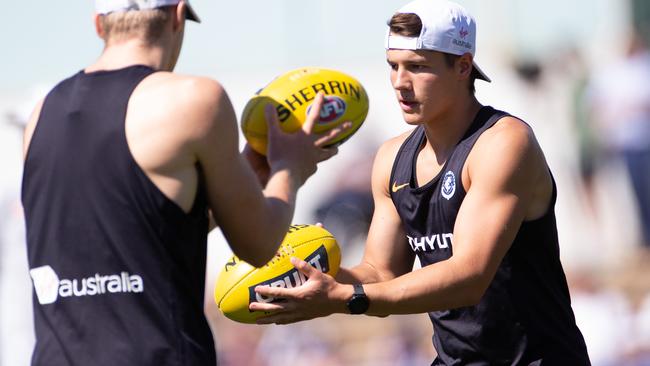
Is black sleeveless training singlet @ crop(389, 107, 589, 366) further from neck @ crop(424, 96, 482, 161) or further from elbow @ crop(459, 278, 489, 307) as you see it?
elbow @ crop(459, 278, 489, 307)

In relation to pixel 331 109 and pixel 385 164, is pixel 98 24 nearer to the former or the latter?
pixel 331 109

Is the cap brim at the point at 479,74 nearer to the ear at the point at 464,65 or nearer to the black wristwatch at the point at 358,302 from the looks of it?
the ear at the point at 464,65

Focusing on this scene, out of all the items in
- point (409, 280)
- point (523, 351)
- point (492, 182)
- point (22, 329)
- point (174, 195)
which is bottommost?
point (22, 329)

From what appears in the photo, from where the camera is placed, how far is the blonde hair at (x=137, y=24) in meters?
4.29

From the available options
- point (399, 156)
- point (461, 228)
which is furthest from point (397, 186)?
point (461, 228)

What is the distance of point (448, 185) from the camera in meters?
5.47

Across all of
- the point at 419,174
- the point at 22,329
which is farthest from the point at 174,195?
the point at 22,329

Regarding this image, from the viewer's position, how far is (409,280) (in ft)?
17.1

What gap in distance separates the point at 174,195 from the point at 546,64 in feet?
34.3

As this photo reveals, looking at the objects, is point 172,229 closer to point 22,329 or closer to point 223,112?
point 223,112

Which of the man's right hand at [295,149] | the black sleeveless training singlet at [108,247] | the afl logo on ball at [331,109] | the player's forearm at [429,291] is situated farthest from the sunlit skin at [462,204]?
the black sleeveless training singlet at [108,247]

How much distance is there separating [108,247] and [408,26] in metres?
1.93

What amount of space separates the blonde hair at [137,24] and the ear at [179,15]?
3 centimetres

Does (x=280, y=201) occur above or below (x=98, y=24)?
below
